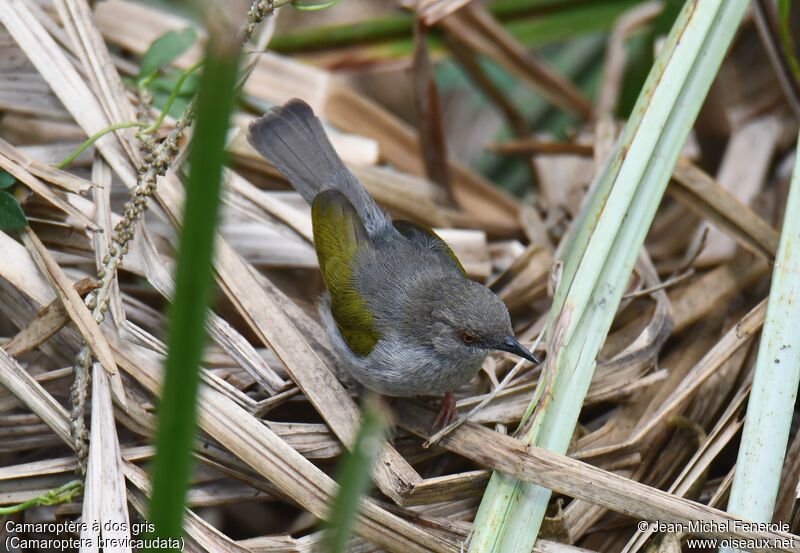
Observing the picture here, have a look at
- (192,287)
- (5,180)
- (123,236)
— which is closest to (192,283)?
(192,287)

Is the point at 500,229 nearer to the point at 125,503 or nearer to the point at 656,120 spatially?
the point at 656,120

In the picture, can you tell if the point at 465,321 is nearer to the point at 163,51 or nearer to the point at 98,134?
the point at 98,134

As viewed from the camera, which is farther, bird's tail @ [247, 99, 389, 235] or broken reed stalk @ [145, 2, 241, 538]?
bird's tail @ [247, 99, 389, 235]

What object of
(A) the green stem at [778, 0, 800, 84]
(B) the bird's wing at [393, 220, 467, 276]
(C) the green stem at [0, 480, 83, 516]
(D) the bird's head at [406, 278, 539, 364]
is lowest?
(C) the green stem at [0, 480, 83, 516]

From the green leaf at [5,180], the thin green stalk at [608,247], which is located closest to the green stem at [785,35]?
the thin green stalk at [608,247]

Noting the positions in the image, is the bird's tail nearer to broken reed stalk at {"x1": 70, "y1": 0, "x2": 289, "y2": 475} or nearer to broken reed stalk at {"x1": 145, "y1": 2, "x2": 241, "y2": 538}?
broken reed stalk at {"x1": 70, "y1": 0, "x2": 289, "y2": 475}

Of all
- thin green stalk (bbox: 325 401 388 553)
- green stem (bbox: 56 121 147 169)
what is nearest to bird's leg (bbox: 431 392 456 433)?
green stem (bbox: 56 121 147 169)

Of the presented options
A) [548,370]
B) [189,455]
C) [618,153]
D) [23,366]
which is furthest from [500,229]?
[189,455]
